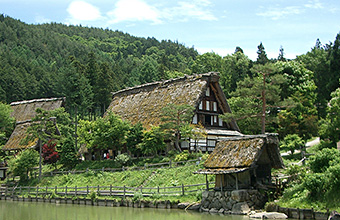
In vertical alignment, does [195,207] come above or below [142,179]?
below

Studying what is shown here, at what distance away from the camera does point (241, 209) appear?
22625 millimetres

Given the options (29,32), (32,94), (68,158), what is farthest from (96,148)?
(29,32)

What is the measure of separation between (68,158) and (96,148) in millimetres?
4079

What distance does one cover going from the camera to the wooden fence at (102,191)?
27.4 meters

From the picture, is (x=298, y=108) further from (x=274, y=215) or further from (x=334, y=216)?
(x=334, y=216)

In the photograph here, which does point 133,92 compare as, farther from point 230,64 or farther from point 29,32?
point 29,32

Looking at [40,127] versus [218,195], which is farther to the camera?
[40,127]

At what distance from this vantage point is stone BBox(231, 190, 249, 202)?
75.7 feet

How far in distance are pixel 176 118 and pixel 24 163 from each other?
15418mm

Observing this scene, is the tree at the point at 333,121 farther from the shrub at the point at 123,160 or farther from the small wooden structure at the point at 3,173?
the small wooden structure at the point at 3,173

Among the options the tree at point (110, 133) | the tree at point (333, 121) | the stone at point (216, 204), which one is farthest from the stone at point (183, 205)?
the tree at point (333, 121)

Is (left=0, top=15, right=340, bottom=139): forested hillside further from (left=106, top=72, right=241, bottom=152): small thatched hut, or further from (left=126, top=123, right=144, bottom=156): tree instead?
(left=126, top=123, right=144, bottom=156): tree

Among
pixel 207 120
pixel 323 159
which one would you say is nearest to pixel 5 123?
pixel 207 120

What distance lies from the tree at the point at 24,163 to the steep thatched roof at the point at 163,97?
1048cm
